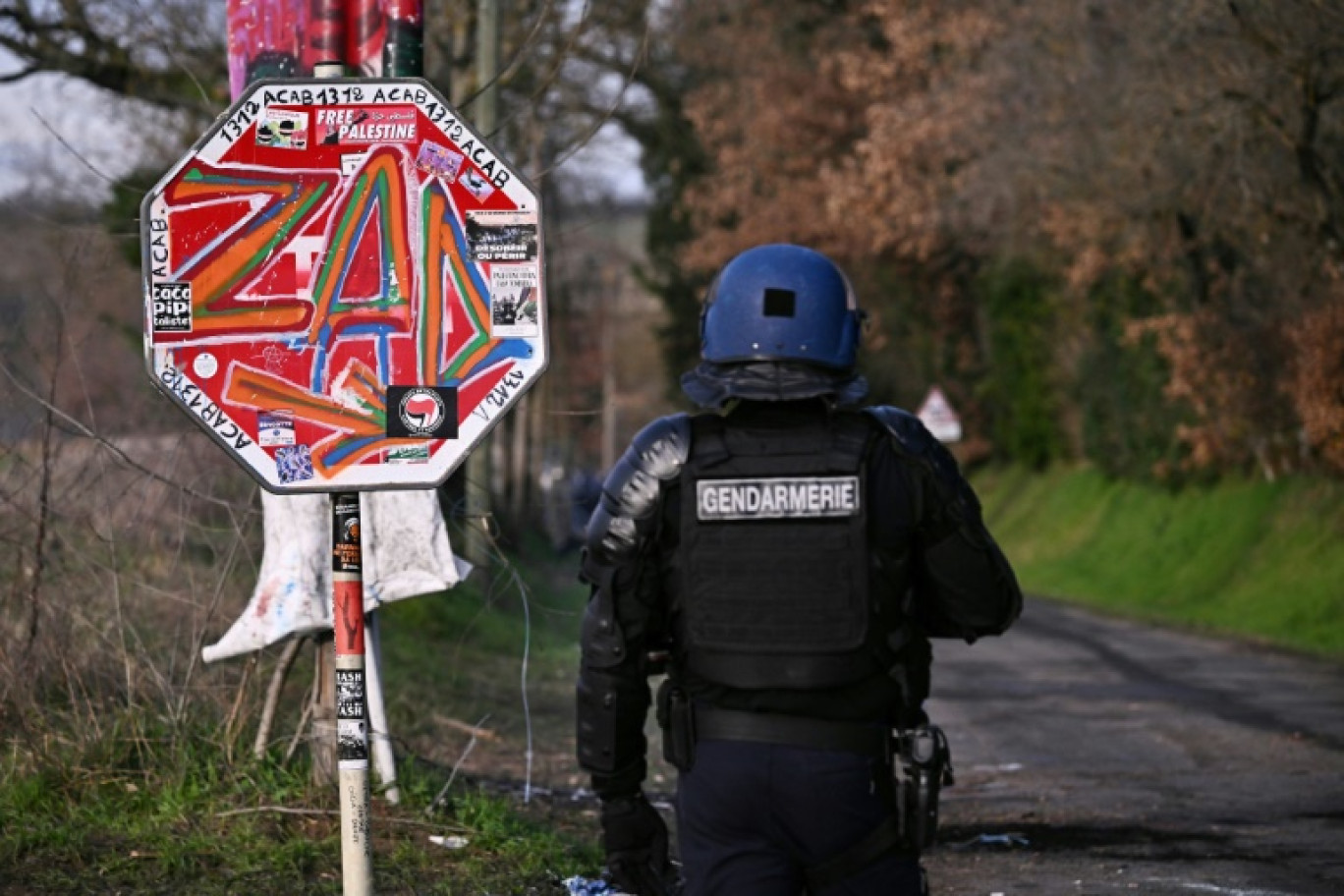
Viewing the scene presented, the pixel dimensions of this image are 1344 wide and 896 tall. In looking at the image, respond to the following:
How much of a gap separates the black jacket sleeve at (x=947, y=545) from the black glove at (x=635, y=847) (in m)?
0.71

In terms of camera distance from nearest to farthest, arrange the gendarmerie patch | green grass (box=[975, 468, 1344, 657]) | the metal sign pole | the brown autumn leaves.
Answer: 1. the gendarmerie patch
2. the metal sign pole
3. the brown autumn leaves
4. green grass (box=[975, 468, 1344, 657])

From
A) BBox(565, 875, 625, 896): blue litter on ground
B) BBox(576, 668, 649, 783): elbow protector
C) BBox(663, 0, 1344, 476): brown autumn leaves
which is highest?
BBox(663, 0, 1344, 476): brown autumn leaves

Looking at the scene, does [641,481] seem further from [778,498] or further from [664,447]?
[778,498]

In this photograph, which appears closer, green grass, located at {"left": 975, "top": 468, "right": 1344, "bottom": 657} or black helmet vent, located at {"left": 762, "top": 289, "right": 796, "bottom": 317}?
black helmet vent, located at {"left": 762, "top": 289, "right": 796, "bottom": 317}

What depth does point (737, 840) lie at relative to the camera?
4066mm

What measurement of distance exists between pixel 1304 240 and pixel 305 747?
1591cm

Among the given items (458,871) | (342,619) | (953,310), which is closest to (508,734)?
(458,871)

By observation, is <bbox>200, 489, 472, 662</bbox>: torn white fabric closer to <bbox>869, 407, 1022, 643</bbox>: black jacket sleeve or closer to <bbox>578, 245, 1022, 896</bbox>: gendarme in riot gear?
<bbox>578, 245, 1022, 896</bbox>: gendarme in riot gear

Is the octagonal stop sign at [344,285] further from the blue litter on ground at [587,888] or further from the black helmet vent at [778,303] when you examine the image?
the blue litter on ground at [587,888]


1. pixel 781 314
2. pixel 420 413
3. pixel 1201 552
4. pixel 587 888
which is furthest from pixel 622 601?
pixel 1201 552

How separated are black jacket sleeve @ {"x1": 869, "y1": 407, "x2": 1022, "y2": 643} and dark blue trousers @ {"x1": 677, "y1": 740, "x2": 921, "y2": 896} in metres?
0.39

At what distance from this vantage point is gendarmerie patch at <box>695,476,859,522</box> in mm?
4137

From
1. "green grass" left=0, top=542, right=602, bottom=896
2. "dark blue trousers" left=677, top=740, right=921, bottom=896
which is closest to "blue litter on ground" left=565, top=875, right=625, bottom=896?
"green grass" left=0, top=542, right=602, bottom=896

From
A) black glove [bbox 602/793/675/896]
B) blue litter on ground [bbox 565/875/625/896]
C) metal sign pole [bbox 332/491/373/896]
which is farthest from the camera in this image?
blue litter on ground [bbox 565/875/625/896]
